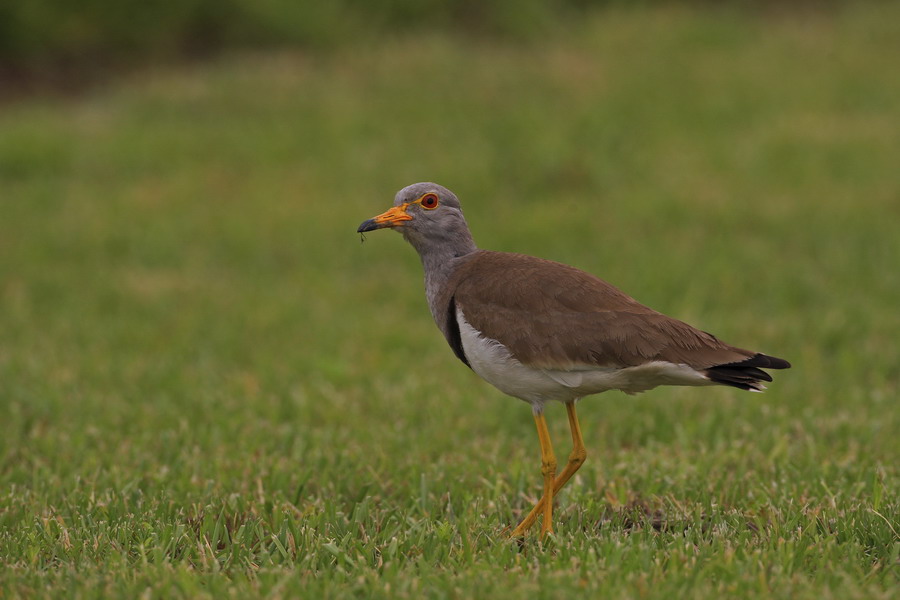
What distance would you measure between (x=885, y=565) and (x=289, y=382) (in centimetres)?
560

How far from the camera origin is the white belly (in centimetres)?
466

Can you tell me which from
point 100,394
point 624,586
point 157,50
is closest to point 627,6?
point 157,50

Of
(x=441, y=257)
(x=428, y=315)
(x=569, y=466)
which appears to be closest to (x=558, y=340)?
(x=569, y=466)

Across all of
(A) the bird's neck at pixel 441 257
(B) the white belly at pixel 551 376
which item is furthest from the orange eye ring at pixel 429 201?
(B) the white belly at pixel 551 376

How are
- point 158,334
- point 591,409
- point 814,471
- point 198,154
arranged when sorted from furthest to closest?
point 198,154, point 158,334, point 591,409, point 814,471

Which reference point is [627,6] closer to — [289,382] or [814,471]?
[289,382]

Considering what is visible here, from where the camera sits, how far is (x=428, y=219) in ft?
17.9

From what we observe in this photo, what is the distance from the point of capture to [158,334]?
10547mm

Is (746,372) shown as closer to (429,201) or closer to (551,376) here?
(551,376)

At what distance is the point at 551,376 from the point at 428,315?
256 inches

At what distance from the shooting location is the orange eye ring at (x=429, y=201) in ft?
17.9

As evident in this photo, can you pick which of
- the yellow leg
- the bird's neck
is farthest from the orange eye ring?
the yellow leg

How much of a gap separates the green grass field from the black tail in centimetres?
70

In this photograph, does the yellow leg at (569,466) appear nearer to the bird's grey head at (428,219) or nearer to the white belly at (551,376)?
the white belly at (551,376)
